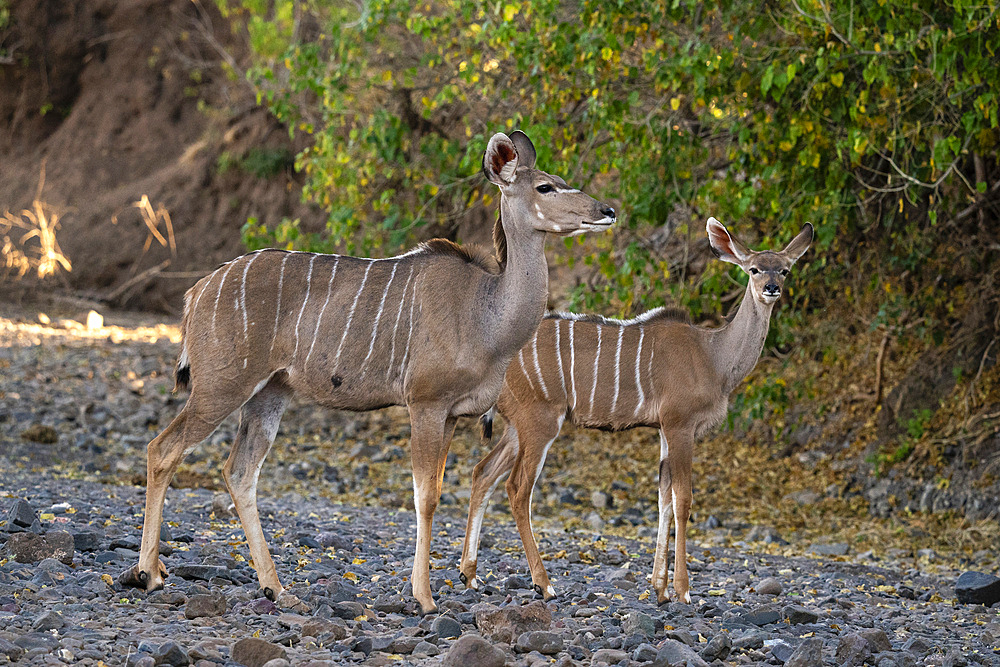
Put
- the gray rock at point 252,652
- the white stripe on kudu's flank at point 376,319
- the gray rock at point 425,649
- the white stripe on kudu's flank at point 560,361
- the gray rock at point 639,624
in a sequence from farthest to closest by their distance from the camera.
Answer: the white stripe on kudu's flank at point 560,361
the white stripe on kudu's flank at point 376,319
the gray rock at point 639,624
the gray rock at point 425,649
the gray rock at point 252,652

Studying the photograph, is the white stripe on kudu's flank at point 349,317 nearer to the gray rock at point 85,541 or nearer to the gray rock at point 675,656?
the gray rock at point 85,541

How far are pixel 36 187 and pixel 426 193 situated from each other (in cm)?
1395

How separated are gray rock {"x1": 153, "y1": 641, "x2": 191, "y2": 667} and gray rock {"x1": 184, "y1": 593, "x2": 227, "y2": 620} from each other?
2.14ft

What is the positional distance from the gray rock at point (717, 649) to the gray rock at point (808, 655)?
257 millimetres

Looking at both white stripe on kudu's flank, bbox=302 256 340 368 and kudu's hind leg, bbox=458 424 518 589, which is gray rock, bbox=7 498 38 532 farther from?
kudu's hind leg, bbox=458 424 518 589

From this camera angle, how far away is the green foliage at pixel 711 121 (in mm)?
7332

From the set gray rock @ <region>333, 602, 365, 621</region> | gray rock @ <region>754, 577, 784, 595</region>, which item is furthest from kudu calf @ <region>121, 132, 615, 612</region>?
gray rock @ <region>754, 577, 784, 595</region>

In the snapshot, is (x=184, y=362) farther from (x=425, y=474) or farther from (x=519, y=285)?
(x=519, y=285)

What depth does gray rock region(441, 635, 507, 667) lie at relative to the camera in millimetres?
4113

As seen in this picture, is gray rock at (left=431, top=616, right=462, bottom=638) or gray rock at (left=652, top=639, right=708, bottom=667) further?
gray rock at (left=431, top=616, right=462, bottom=638)

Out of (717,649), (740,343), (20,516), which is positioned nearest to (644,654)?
(717,649)

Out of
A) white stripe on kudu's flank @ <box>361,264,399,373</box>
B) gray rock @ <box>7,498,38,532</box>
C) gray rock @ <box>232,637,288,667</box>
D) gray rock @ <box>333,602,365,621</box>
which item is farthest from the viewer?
gray rock @ <box>7,498,38,532</box>

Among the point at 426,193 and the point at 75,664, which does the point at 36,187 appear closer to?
the point at 426,193

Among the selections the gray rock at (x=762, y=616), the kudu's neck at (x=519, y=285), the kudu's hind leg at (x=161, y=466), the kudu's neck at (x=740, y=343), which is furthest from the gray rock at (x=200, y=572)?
the kudu's neck at (x=740, y=343)
